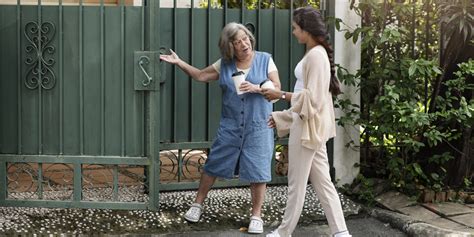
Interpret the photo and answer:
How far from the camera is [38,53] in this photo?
17.8ft

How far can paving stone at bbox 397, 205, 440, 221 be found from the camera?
587 cm

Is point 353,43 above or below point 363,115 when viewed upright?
above

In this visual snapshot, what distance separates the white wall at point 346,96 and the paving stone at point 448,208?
0.73 metres

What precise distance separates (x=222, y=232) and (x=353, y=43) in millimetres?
2042

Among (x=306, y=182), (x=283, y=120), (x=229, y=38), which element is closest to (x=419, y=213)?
(x=306, y=182)

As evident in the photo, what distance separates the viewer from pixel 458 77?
6.14 m

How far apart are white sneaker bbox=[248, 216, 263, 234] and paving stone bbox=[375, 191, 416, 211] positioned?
1259 mm

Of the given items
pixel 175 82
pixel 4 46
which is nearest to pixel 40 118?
pixel 4 46

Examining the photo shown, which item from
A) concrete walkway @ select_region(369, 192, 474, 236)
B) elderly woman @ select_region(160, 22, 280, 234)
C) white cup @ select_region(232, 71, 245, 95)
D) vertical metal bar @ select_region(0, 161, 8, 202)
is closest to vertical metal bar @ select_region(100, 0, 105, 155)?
elderly woman @ select_region(160, 22, 280, 234)

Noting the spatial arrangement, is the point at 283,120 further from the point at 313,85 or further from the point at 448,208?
the point at 448,208

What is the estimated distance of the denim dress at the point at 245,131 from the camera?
5.38 meters

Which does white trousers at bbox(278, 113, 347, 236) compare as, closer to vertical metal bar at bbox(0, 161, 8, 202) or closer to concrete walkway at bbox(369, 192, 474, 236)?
concrete walkway at bbox(369, 192, 474, 236)

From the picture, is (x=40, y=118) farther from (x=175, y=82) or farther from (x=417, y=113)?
(x=417, y=113)

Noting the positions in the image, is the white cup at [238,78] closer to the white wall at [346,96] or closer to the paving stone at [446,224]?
the white wall at [346,96]
